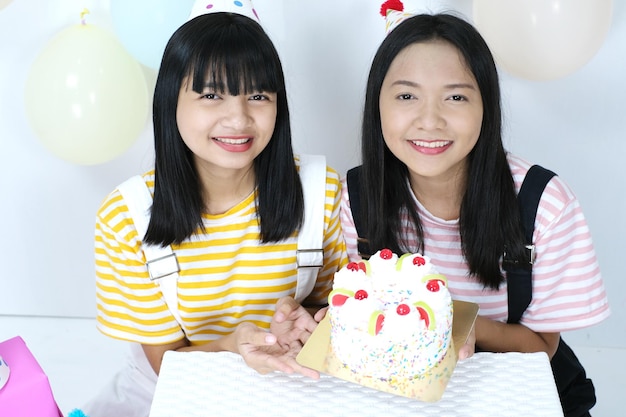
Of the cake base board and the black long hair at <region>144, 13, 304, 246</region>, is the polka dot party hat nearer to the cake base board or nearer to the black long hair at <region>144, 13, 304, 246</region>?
the black long hair at <region>144, 13, 304, 246</region>

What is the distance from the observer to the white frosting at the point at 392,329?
3.88 feet

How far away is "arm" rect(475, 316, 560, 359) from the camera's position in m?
1.49

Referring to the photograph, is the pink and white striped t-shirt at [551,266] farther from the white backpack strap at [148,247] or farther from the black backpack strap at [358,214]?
the white backpack strap at [148,247]

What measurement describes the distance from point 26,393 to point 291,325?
427 mm

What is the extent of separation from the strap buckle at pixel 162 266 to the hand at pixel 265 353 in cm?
22

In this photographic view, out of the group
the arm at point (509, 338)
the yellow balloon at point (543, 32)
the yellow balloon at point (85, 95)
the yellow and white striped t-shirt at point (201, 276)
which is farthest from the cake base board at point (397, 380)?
the yellow balloon at point (85, 95)

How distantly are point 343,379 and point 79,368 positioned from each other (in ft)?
4.20

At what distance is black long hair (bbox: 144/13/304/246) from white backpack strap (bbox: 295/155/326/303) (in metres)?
0.02

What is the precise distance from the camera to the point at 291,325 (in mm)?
1406

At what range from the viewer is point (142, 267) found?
1.53 meters

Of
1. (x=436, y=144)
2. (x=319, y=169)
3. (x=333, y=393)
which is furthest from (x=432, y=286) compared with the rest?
(x=319, y=169)

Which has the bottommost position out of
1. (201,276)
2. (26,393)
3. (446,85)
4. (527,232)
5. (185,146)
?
(26,393)

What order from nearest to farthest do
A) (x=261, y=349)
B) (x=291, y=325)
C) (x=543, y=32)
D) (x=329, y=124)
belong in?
(x=261, y=349) → (x=291, y=325) → (x=543, y=32) → (x=329, y=124)

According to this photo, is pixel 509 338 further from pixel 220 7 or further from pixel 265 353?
pixel 220 7
